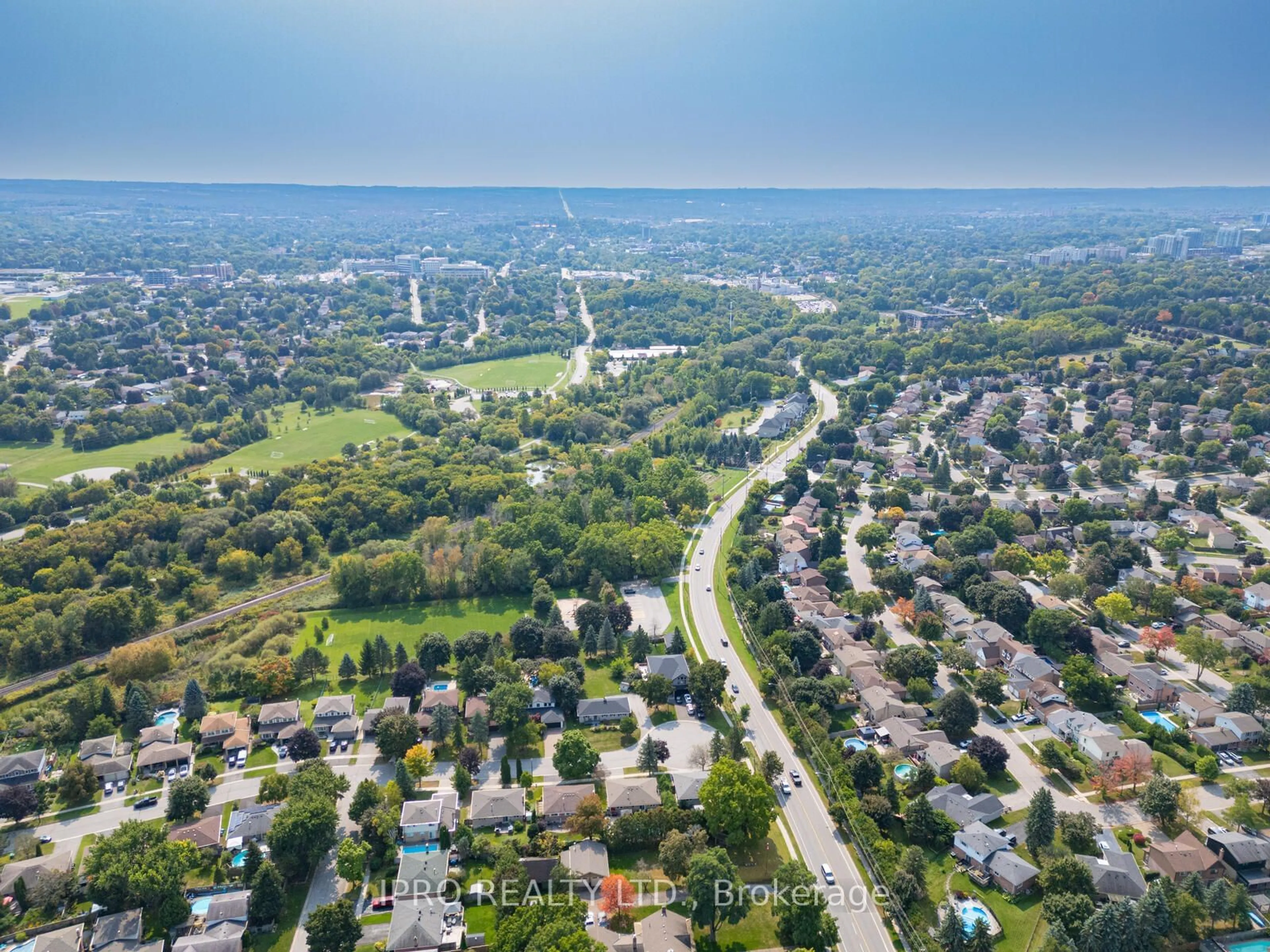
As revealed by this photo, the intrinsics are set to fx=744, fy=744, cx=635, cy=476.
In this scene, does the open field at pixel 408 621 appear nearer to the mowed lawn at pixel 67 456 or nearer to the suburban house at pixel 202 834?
the suburban house at pixel 202 834

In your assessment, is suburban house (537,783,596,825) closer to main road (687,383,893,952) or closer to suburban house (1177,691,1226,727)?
main road (687,383,893,952)

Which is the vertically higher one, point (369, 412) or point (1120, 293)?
point (1120, 293)

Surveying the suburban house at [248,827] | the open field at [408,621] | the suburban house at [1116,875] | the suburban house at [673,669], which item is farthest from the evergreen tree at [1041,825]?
the suburban house at [248,827]

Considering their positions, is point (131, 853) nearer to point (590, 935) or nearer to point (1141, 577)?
point (590, 935)

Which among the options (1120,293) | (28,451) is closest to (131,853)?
(28,451)

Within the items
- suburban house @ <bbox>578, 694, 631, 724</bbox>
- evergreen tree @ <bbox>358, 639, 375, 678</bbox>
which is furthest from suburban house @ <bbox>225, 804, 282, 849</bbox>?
suburban house @ <bbox>578, 694, 631, 724</bbox>
